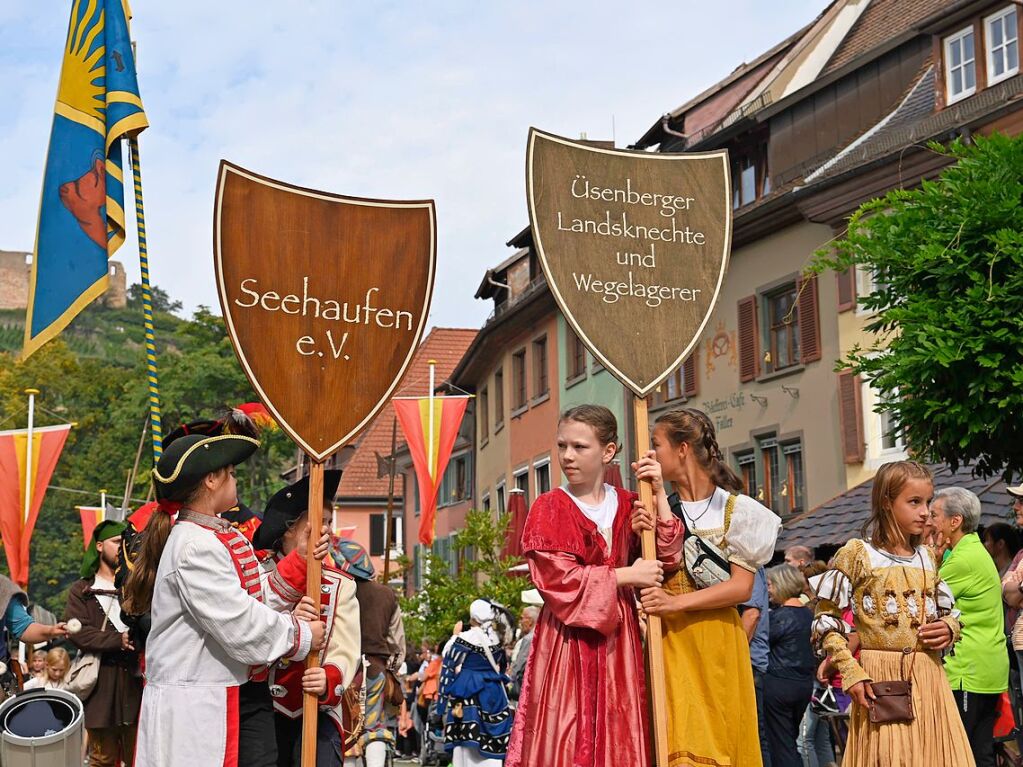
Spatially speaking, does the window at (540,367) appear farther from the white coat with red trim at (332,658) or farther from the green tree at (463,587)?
the white coat with red trim at (332,658)

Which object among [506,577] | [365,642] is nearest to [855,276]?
[506,577]

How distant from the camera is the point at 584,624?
5652mm

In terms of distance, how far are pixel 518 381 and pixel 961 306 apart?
26.9 meters

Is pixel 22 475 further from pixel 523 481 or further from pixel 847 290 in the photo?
pixel 523 481

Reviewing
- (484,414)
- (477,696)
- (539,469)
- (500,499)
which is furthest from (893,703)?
(484,414)

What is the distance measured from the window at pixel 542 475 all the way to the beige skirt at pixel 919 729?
28.2m

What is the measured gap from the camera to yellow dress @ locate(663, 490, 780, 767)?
5.87 meters

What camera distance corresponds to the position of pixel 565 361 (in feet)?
112

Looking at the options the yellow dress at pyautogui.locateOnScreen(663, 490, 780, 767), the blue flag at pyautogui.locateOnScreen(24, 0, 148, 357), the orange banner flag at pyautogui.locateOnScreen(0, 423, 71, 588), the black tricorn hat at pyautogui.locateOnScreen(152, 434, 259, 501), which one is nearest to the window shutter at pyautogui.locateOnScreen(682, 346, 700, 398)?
the orange banner flag at pyautogui.locateOnScreen(0, 423, 71, 588)

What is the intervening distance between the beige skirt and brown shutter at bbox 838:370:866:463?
1664 centimetres

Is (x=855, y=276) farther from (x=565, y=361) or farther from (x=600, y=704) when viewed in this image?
(x=600, y=704)

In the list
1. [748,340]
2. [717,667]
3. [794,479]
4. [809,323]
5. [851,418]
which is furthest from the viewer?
[748,340]

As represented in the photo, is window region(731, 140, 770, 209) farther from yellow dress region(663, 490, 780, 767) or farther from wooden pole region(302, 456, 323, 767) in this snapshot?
wooden pole region(302, 456, 323, 767)

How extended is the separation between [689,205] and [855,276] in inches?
658
